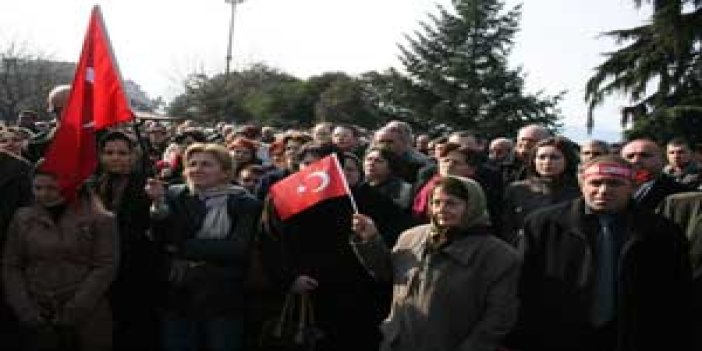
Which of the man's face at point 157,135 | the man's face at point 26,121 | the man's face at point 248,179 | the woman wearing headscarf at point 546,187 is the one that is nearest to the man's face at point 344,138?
the man's face at point 248,179

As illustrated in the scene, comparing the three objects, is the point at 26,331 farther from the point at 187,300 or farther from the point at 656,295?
the point at 656,295

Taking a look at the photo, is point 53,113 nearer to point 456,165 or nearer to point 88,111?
point 88,111

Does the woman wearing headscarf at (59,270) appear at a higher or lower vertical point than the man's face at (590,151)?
lower

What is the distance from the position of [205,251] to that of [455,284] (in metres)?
1.70

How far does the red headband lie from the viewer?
4.33 metres

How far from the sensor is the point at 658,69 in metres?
20.7

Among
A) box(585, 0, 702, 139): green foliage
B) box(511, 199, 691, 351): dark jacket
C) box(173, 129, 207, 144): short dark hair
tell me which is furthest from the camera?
box(585, 0, 702, 139): green foliage

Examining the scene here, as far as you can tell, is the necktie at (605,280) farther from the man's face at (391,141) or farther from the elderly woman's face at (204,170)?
the man's face at (391,141)

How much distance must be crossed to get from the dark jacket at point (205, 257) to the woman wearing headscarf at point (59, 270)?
40 cm

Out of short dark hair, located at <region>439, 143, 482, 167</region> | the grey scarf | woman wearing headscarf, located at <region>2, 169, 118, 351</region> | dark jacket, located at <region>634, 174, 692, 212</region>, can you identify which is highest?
short dark hair, located at <region>439, 143, 482, 167</region>

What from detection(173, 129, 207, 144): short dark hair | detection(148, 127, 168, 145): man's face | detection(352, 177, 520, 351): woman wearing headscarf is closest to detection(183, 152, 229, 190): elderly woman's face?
A: detection(352, 177, 520, 351): woman wearing headscarf

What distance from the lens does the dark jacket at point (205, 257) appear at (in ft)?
17.4

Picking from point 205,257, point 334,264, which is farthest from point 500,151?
point 205,257

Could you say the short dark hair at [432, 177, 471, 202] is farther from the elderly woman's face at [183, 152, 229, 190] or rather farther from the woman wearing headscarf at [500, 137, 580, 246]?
the woman wearing headscarf at [500, 137, 580, 246]
